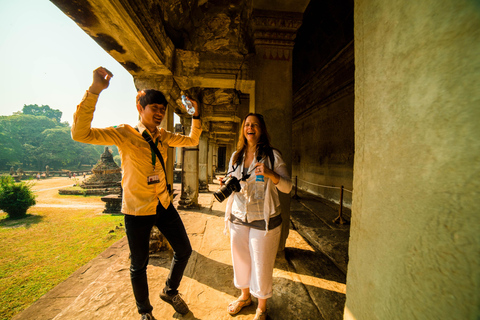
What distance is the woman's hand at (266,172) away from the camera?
139cm

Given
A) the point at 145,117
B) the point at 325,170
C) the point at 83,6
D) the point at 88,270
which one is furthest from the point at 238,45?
the point at 325,170

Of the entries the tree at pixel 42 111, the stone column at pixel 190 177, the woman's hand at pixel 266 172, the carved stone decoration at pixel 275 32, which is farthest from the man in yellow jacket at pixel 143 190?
the tree at pixel 42 111

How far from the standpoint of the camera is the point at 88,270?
3334 mm

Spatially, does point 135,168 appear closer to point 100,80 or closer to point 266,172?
point 100,80

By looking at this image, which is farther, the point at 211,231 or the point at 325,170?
the point at 325,170

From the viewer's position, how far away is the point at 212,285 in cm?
220

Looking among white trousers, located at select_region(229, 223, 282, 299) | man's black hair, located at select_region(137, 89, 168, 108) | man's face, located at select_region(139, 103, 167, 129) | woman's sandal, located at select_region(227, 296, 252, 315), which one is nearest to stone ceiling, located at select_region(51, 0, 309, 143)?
man's black hair, located at select_region(137, 89, 168, 108)

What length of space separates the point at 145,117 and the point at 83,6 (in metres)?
1.27

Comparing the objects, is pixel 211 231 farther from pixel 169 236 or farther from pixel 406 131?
pixel 406 131

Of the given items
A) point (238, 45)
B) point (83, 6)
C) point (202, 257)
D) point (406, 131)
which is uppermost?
point (238, 45)

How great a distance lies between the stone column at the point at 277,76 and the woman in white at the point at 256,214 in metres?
1.13

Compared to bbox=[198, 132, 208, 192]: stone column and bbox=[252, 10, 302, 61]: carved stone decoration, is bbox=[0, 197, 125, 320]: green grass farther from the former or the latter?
bbox=[252, 10, 302, 61]: carved stone decoration

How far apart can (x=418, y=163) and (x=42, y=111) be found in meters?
104

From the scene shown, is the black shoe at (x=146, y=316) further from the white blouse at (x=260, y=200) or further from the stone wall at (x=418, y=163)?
the stone wall at (x=418, y=163)
